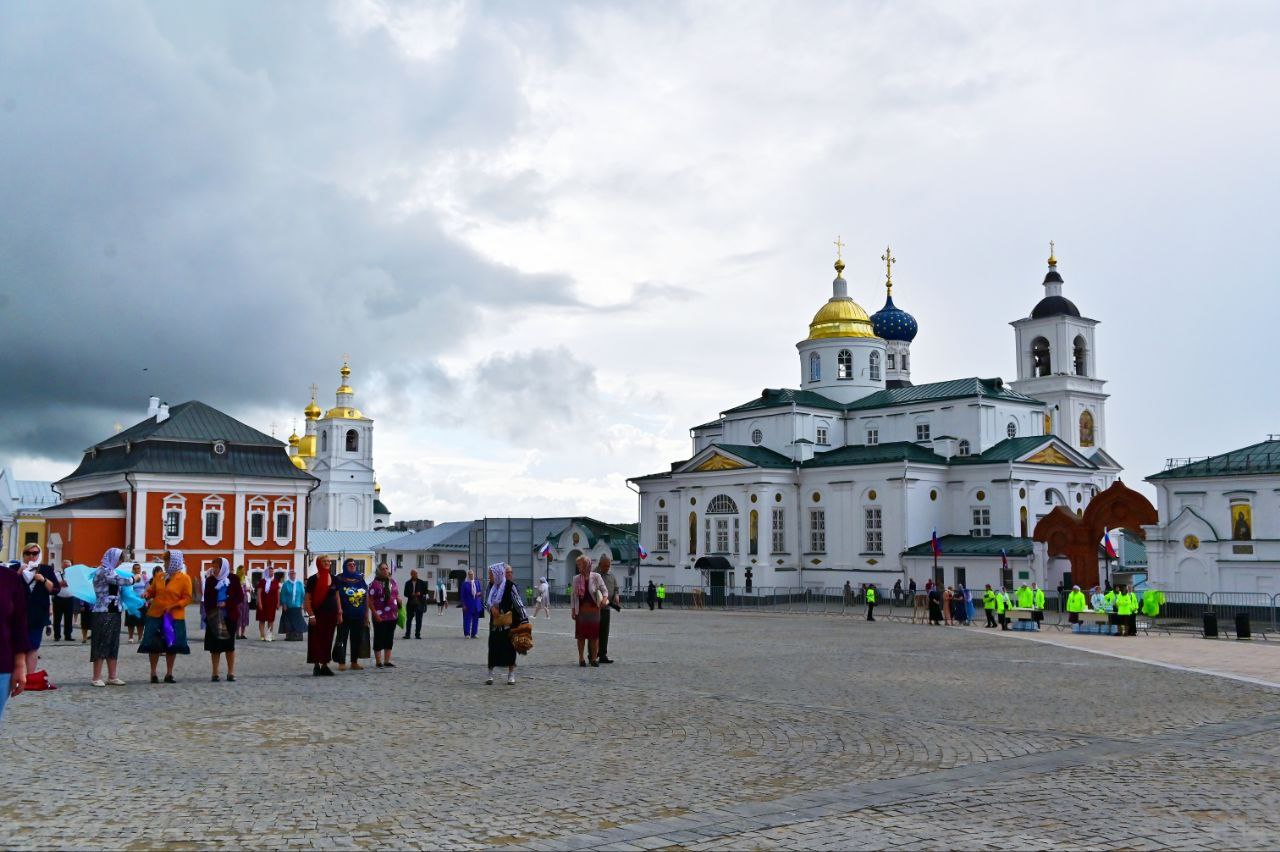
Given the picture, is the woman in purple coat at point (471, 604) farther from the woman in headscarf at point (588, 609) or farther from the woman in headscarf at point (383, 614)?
the woman in headscarf at point (588, 609)

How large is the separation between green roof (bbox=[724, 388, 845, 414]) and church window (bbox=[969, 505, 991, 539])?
10.2 m

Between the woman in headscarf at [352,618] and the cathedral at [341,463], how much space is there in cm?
8949

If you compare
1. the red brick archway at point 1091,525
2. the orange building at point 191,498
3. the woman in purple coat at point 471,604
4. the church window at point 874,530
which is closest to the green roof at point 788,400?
the church window at point 874,530

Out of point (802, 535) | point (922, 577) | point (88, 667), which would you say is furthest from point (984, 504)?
point (88, 667)

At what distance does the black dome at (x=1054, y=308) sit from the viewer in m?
76.8

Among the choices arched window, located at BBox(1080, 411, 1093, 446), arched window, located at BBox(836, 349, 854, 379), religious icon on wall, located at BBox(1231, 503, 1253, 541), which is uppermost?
arched window, located at BBox(836, 349, 854, 379)

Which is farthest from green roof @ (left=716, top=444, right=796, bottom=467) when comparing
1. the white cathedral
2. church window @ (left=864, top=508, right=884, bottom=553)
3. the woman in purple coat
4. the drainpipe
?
the woman in purple coat

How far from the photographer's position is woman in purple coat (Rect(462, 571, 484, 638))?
89.4ft

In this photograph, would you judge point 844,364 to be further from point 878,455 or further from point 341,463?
point 341,463

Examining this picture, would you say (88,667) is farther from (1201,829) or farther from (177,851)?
(1201,829)

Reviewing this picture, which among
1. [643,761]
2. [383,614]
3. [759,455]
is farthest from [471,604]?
[759,455]

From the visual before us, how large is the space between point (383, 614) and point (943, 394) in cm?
4564

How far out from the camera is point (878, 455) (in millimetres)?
58438

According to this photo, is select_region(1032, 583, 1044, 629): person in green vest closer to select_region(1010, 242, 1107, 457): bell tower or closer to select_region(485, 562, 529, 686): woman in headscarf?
select_region(485, 562, 529, 686): woman in headscarf
